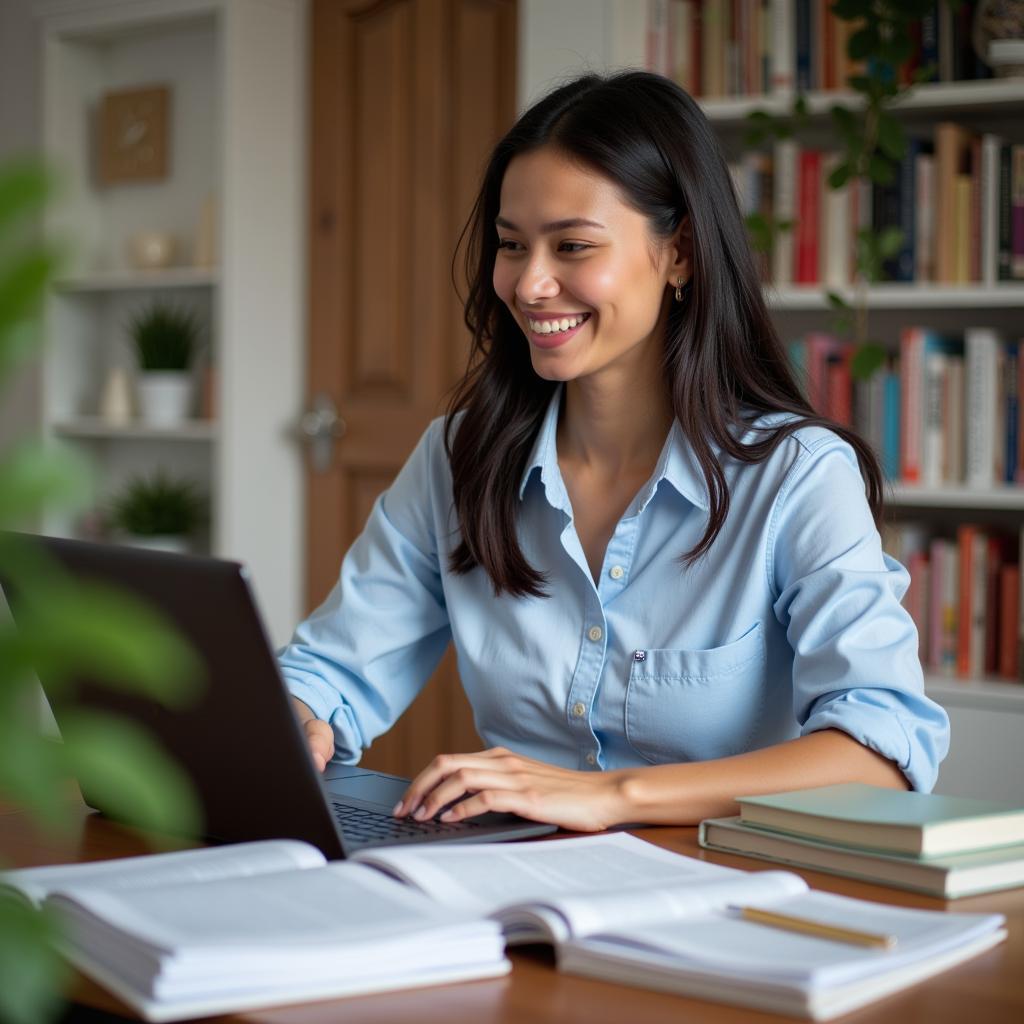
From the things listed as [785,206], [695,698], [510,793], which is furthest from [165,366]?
[510,793]

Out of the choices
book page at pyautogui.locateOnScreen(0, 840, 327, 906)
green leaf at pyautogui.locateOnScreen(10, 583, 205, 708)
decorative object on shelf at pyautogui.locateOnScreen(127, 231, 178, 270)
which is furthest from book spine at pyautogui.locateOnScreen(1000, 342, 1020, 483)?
green leaf at pyautogui.locateOnScreen(10, 583, 205, 708)

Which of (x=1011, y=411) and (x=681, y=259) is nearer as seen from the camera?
(x=681, y=259)

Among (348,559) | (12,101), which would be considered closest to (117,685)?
(348,559)

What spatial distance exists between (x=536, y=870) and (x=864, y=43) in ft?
6.99

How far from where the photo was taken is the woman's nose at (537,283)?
1659 mm

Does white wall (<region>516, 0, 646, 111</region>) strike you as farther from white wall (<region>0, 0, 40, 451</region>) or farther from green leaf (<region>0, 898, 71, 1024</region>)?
green leaf (<region>0, 898, 71, 1024</region>)

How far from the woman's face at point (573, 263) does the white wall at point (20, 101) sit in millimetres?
2786

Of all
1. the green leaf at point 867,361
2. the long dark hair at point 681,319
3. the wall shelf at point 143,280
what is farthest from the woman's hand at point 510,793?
the wall shelf at point 143,280

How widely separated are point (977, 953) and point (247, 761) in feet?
1.78

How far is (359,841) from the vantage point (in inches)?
44.6

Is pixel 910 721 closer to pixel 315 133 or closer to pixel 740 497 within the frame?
pixel 740 497

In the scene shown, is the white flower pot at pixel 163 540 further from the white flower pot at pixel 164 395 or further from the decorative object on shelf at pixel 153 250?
the decorative object on shelf at pixel 153 250

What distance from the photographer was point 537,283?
5.44ft

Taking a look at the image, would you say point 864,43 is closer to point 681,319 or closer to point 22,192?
point 681,319
